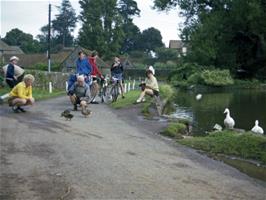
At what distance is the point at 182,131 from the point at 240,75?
58.4m

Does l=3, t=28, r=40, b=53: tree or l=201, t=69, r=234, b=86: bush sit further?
l=3, t=28, r=40, b=53: tree

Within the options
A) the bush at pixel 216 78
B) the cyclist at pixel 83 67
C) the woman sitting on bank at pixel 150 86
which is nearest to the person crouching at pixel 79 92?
the cyclist at pixel 83 67

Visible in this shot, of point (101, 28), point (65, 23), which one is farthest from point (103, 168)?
point (65, 23)

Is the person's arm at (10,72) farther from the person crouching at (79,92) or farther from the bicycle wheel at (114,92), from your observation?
the bicycle wheel at (114,92)

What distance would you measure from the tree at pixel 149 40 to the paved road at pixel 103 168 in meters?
138

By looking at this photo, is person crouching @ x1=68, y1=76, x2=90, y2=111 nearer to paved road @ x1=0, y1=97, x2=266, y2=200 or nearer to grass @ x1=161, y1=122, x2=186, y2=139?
grass @ x1=161, y1=122, x2=186, y2=139

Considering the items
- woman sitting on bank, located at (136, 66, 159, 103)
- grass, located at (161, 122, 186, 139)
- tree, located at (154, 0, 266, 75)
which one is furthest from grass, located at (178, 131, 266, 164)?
tree, located at (154, 0, 266, 75)

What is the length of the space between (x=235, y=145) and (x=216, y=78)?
171ft

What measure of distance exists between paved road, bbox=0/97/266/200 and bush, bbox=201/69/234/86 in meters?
51.3

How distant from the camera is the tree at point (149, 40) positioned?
151125 millimetres

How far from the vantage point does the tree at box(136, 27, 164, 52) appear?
151 m

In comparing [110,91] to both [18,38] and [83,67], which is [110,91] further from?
[18,38]

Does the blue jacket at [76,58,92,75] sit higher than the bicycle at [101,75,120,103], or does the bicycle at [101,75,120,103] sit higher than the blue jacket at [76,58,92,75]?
the blue jacket at [76,58,92,75]

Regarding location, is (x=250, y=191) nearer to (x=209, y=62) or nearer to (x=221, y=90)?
(x=221, y=90)
